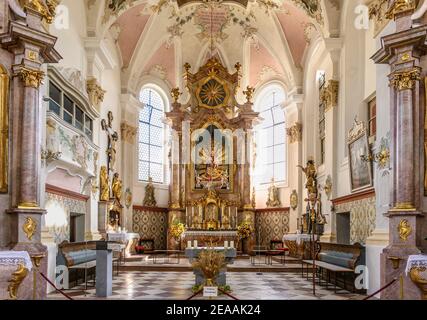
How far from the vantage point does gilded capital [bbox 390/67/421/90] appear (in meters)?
9.74

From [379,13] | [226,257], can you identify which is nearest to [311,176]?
[226,257]

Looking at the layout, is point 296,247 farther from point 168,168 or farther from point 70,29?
point 70,29

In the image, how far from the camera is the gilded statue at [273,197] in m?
23.0

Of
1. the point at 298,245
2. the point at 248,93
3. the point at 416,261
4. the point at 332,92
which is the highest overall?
the point at 248,93

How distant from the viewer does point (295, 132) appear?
21906mm

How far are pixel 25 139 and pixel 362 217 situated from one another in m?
7.62

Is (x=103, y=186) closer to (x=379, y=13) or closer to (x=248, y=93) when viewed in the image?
(x=248, y=93)

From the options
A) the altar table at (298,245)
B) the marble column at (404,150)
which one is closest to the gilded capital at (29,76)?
the marble column at (404,150)

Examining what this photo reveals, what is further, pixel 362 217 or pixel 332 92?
pixel 332 92

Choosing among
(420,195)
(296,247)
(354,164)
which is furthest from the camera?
(296,247)

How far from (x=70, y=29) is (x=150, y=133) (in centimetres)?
1011

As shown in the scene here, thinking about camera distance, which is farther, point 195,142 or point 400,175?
point 195,142

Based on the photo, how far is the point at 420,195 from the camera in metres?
9.71
